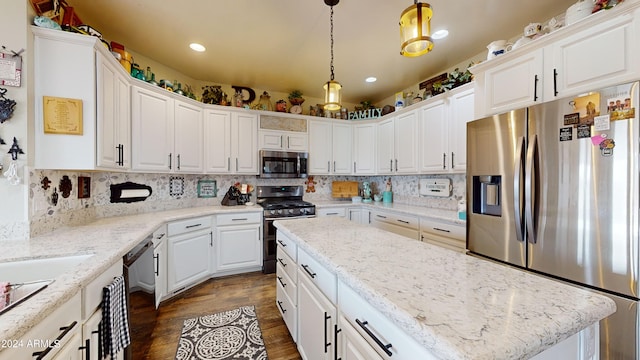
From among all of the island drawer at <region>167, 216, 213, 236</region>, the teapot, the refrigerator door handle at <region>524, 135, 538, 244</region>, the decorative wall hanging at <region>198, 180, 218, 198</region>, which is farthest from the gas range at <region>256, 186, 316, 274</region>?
the teapot

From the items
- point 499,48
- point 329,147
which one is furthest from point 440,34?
point 329,147

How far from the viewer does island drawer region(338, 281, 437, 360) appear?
688 millimetres

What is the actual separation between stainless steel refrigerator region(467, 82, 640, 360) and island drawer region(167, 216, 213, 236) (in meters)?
2.94

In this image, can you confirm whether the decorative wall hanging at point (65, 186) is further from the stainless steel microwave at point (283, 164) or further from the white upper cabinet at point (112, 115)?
the stainless steel microwave at point (283, 164)

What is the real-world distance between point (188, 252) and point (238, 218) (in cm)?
70

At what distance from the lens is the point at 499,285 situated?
873 millimetres

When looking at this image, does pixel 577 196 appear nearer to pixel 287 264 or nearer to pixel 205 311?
pixel 287 264

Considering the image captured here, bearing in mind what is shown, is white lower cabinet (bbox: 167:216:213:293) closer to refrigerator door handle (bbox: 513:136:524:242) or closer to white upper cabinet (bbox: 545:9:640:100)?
refrigerator door handle (bbox: 513:136:524:242)

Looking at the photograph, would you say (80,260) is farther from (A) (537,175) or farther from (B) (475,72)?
(B) (475,72)

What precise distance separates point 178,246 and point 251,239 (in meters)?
0.89

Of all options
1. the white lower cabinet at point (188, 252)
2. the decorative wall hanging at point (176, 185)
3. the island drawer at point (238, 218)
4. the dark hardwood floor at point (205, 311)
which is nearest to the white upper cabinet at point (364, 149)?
the island drawer at point (238, 218)

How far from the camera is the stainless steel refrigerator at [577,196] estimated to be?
1.25 metres

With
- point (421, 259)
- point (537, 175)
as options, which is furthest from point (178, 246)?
point (537, 175)

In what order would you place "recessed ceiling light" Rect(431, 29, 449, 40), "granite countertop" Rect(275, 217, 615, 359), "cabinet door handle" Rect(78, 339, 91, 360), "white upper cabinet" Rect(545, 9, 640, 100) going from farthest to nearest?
"recessed ceiling light" Rect(431, 29, 449, 40) < "white upper cabinet" Rect(545, 9, 640, 100) < "cabinet door handle" Rect(78, 339, 91, 360) < "granite countertop" Rect(275, 217, 615, 359)
